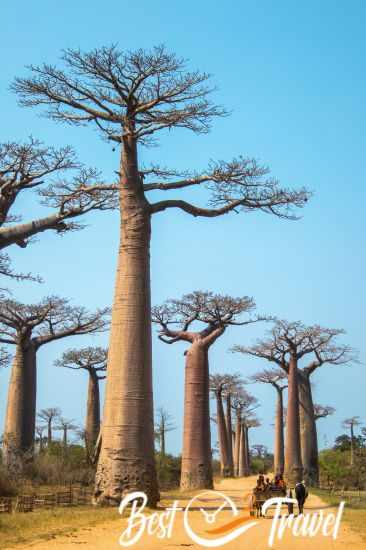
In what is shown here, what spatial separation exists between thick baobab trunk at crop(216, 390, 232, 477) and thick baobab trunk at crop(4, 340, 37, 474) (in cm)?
1022

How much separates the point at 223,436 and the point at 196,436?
11162 millimetres

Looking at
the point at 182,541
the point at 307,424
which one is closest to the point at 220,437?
the point at 307,424

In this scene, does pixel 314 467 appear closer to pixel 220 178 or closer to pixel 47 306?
pixel 47 306

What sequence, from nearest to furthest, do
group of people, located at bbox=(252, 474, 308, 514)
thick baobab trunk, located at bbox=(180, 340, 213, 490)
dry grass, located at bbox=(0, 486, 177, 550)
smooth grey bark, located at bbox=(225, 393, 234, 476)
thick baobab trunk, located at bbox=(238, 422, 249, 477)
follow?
dry grass, located at bbox=(0, 486, 177, 550)
group of people, located at bbox=(252, 474, 308, 514)
thick baobab trunk, located at bbox=(180, 340, 213, 490)
smooth grey bark, located at bbox=(225, 393, 234, 476)
thick baobab trunk, located at bbox=(238, 422, 249, 477)

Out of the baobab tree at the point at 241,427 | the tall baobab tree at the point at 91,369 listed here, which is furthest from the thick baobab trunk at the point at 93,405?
the baobab tree at the point at 241,427

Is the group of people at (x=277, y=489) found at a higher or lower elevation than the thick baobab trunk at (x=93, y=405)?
lower

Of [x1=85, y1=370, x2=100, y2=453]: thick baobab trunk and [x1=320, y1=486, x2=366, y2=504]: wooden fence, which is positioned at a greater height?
[x1=85, y1=370, x2=100, y2=453]: thick baobab trunk

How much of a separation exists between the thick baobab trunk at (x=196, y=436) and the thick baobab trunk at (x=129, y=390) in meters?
6.18

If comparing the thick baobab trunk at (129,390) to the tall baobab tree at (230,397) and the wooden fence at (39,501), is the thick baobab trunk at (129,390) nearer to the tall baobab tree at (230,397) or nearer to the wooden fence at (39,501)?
the wooden fence at (39,501)

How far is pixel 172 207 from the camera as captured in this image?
461 inches

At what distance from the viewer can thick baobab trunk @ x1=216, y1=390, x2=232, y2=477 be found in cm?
2708

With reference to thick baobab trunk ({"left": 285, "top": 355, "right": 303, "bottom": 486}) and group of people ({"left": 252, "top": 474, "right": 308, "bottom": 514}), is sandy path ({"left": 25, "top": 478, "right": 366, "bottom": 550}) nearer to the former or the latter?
group of people ({"left": 252, "top": 474, "right": 308, "bottom": 514})

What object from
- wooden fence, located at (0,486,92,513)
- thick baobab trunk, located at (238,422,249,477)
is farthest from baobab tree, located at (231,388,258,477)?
wooden fence, located at (0,486,92,513)

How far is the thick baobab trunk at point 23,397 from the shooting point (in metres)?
17.8
